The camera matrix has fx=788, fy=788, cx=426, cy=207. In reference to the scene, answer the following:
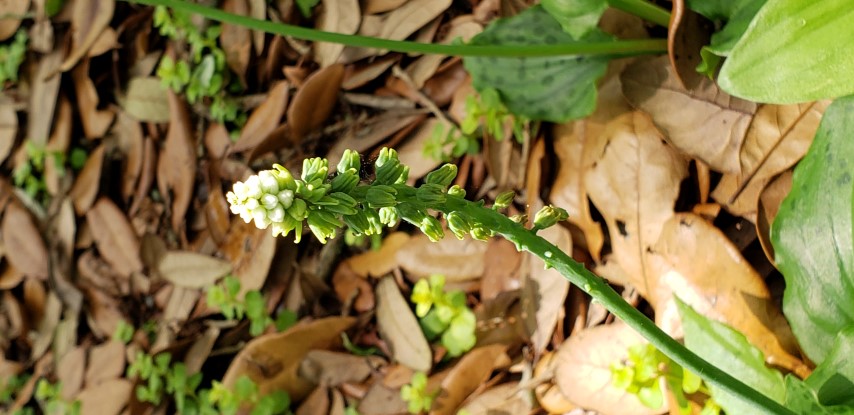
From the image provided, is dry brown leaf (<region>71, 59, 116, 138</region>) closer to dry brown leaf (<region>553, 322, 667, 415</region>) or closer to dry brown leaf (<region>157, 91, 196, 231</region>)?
dry brown leaf (<region>157, 91, 196, 231</region>)

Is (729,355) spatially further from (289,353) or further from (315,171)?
(289,353)

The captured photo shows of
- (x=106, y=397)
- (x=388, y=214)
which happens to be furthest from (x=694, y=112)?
(x=106, y=397)

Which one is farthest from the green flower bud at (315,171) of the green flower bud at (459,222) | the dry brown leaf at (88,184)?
the dry brown leaf at (88,184)

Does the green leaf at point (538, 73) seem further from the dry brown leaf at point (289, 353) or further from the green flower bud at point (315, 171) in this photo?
the green flower bud at point (315, 171)

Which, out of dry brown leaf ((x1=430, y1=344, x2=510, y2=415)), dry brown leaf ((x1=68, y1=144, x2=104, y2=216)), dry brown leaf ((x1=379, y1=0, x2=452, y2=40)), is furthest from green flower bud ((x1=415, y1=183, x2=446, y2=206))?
dry brown leaf ((x1=68, y1=144, x2=104, y2=216))

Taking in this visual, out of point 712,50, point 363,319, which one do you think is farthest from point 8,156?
point 712,50
